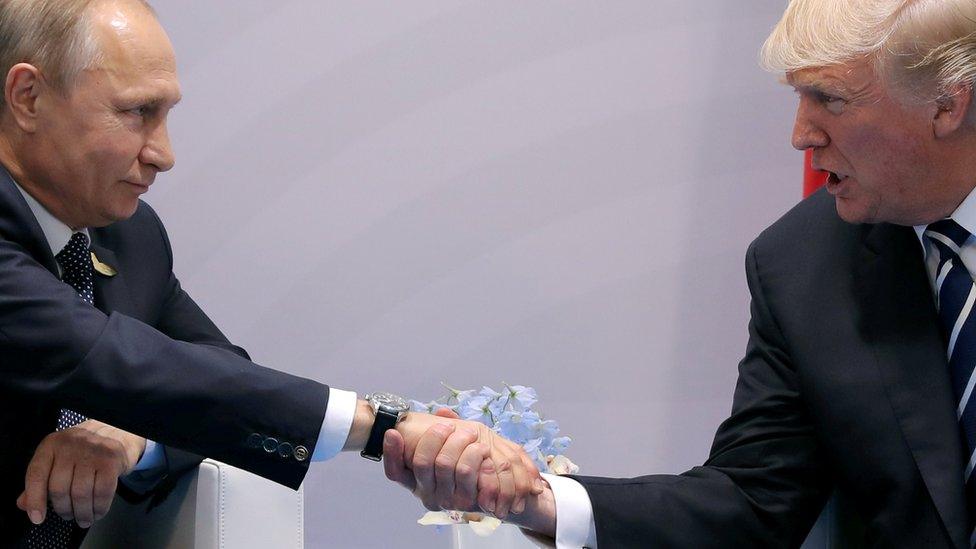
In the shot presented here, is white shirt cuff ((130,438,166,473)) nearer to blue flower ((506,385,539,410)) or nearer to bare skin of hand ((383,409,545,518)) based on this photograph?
bare skin of hand ((383,409,545,518))

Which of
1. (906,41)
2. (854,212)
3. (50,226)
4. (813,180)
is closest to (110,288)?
(50,226)

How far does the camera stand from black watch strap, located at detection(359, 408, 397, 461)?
1.91m

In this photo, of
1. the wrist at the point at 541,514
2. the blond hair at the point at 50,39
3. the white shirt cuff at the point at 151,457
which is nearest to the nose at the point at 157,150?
the blond hair at the point at 50,39

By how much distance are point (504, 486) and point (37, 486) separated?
672 millimetres

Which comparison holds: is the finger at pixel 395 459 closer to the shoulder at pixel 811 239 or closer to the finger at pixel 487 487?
the finger at pixel 487 487

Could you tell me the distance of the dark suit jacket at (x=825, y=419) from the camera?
1883 millimetres

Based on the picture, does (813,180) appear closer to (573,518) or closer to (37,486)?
(573,518)

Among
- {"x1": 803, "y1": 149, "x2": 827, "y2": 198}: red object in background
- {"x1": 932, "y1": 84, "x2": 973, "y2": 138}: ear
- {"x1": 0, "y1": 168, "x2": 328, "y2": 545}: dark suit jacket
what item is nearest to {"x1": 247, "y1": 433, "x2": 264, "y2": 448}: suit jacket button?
{"x1": 0, "y1": 168, "x2": 328, "y2": 545}: dark suit jacket

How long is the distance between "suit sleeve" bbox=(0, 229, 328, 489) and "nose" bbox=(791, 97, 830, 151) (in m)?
0.81

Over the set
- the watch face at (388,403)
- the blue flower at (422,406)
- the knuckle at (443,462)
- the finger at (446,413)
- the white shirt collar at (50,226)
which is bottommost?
Result: the knuckle at (443,462)

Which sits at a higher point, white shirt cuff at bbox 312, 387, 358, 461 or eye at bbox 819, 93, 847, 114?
eye at bbox 819, 93, 847, 114

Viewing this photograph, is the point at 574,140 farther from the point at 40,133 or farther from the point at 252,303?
the point at 40,133

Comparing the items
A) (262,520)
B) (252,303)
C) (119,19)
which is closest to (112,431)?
(262,520)

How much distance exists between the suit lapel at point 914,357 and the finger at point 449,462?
0.63 metres
